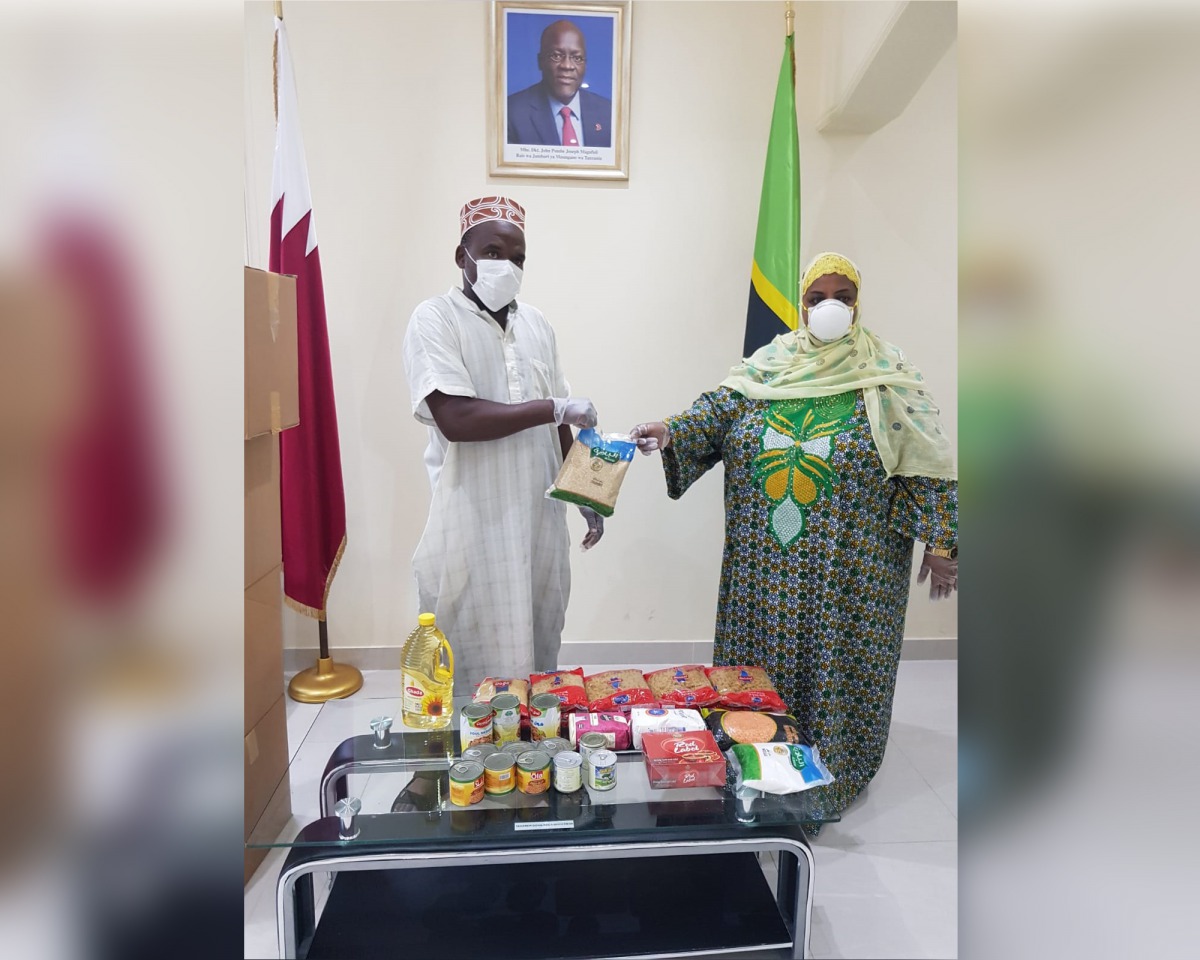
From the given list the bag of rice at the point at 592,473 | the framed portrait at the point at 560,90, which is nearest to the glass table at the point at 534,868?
the bag of rice at the point at 592,473

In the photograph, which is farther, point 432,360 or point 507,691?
point 432,360

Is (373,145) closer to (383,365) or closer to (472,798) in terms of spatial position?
(383,365)

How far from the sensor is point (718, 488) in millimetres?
2793

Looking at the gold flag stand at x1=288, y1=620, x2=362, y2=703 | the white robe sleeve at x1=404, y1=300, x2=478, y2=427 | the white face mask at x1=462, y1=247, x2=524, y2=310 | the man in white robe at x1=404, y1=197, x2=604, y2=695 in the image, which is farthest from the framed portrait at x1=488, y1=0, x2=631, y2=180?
the gold flag stand at x1=288, y1=620, x2=362, y2=703

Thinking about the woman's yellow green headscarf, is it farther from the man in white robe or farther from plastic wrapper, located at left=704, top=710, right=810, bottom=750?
plastic wrapper, located at left=704, top=710, right=810, bottom=750

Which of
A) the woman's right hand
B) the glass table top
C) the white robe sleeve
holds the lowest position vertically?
the glass table top

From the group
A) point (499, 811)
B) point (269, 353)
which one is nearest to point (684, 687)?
point (499, 811)

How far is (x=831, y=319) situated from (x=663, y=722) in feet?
3.19

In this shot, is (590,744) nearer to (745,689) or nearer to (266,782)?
(745,689)

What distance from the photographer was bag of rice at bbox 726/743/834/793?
110cm

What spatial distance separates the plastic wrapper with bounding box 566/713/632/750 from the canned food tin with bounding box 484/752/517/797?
0.13 meters

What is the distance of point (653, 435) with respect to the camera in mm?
1770
